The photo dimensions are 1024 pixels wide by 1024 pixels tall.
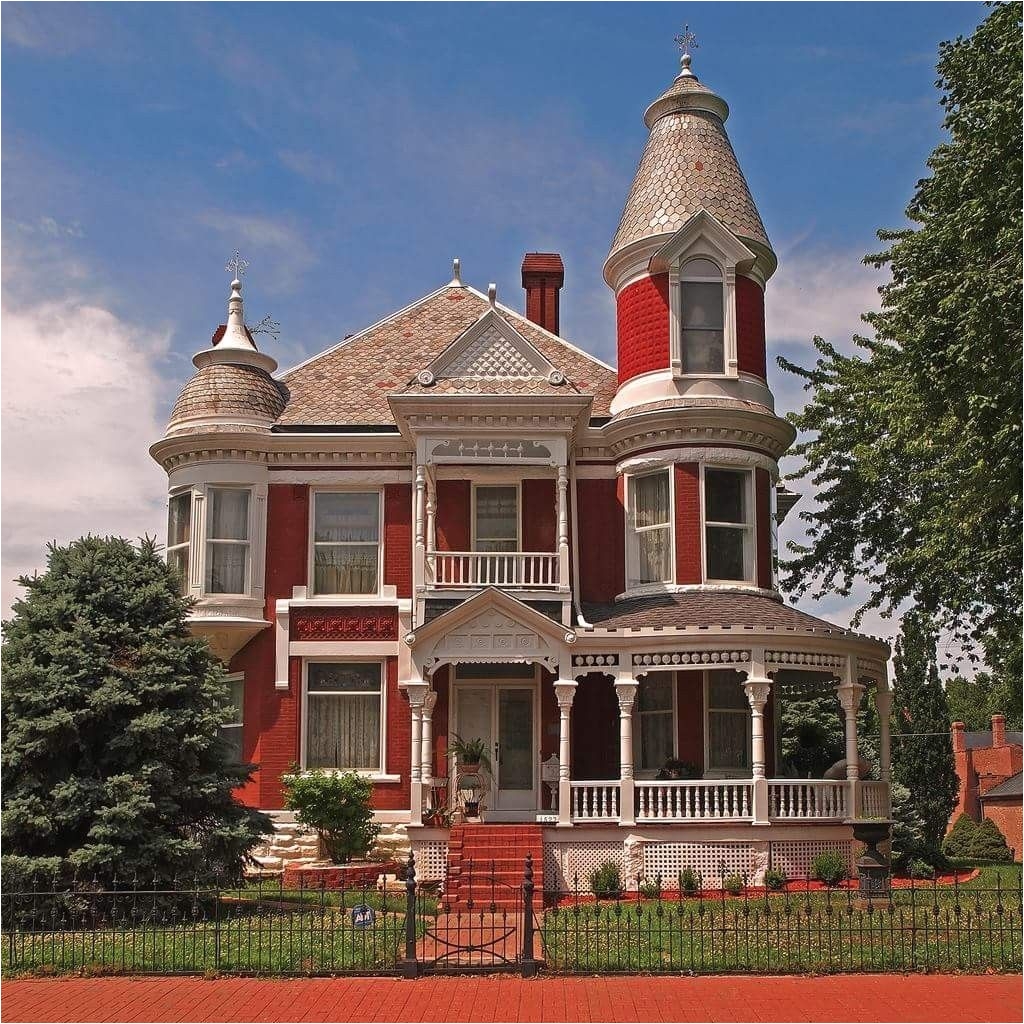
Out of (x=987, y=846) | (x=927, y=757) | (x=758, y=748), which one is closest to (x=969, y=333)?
(x=758, y=748)

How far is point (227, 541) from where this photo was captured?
80.3 ft

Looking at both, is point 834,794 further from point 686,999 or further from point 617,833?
point 686,999

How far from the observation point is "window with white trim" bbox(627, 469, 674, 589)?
24.1m

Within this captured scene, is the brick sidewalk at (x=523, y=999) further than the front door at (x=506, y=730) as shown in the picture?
No

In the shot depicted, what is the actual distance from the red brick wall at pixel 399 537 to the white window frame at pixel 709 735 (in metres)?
5.79

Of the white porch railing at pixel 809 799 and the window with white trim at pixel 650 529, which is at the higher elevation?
the window with white trim at pixel 650 529

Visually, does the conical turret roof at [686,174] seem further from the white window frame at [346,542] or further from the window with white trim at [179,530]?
the window with white trim at [179,530]

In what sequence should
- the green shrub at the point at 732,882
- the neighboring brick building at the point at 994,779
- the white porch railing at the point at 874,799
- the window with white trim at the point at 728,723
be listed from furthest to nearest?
the neighboring brick building at the point at 994,779 < the window with white trim at the point at 728,723 < the white porch railing at the point at 874,799 < the green shrub at the point at 732,882

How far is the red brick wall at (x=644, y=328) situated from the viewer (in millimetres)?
24578

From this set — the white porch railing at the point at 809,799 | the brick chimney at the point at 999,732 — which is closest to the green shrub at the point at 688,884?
the white porch railing at the point at 809,799

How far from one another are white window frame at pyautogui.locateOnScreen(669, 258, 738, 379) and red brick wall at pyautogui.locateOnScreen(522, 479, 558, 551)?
338 cm

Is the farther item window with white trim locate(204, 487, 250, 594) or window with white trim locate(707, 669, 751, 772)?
window with white trim locate(204, 487, 250, 594)

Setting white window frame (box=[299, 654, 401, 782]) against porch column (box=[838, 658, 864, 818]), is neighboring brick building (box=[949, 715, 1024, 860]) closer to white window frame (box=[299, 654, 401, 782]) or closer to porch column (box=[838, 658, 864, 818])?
porch column (box=[838, 658, 864, 818])

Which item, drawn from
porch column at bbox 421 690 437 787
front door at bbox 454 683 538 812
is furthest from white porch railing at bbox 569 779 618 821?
porch column at bbox 421 690 437 787
